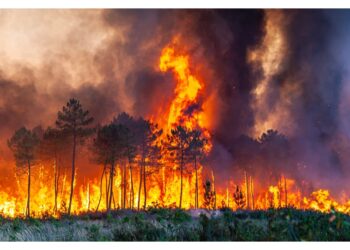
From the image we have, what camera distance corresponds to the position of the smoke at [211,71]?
16.5 meters

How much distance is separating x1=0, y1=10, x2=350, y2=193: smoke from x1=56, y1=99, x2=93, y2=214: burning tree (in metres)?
0.50

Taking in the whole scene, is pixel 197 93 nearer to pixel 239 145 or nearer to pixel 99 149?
pixel 239 145

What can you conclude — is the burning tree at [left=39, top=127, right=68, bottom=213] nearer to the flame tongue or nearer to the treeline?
the treeline

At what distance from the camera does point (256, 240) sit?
8266 millimetres

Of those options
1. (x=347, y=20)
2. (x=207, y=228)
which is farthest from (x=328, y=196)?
(x=207, y=228)

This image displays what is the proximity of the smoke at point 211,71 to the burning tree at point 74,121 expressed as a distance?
0.50 meters

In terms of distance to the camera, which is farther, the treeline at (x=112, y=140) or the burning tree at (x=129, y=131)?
the treeline at (x=112, y=140)

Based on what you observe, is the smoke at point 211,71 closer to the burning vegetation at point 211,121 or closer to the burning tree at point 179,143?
the burning vegetation at point 211,121

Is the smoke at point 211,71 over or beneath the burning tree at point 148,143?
over

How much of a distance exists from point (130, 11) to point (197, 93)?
5.34 metres

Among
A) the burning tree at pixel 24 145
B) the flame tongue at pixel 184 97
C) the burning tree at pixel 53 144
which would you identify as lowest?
the burning tree at pixel 24 145

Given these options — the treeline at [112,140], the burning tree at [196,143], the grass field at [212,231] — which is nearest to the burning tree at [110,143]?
the treeline at [112,140]

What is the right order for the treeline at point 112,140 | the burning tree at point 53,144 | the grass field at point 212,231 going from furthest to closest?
1. the burning tree at point 53,144
2. the treeline at point 112,140
3. the grass field at point 212,231
